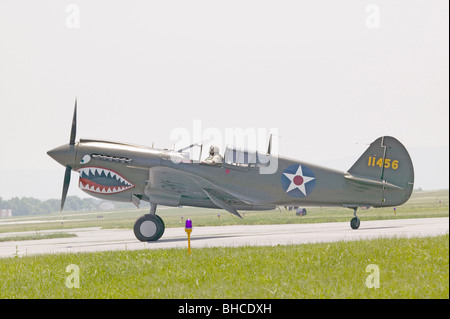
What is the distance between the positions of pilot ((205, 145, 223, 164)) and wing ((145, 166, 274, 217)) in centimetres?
73

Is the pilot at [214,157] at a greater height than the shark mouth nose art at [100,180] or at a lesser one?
greater

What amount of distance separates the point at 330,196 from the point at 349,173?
1417 millimetres

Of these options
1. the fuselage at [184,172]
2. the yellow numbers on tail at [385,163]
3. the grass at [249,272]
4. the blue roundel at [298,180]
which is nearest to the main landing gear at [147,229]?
the fuselage at [184,172]

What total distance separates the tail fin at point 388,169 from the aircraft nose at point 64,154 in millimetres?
10457

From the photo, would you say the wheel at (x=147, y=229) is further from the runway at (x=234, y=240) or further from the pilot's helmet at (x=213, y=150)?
the pilot's helmet at (x=213, y=150)

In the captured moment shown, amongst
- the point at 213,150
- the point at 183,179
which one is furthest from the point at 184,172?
the point at 213,150

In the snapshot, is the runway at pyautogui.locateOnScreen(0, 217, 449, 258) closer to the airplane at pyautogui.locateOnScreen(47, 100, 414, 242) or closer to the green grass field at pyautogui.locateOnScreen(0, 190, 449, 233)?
the airplane at pyautogui.locateOnScreen(47, 100, 414, 242)

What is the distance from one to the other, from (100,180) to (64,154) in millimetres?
1598

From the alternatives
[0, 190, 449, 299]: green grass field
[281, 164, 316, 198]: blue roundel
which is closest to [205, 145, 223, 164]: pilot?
[281, 164, 316, 198]: blue roundel

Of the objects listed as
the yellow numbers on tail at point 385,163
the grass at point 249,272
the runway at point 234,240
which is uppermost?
the yellow numbers on tail at point 385,163

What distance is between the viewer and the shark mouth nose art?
17.8 meters

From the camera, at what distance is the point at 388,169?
1984cm

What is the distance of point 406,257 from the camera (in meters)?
10.0

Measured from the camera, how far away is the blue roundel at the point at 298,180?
1825 centimetres
